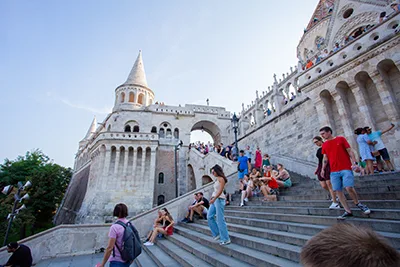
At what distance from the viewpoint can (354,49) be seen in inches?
302

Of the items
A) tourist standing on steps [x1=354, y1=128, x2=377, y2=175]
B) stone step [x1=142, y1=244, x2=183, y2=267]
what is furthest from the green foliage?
tourist standing on steps [x1=354, y1=128, x2=377, y2=175]

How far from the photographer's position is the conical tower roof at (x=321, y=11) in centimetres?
1528

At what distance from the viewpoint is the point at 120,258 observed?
2.78 m

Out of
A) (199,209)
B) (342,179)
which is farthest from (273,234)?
(199,209)

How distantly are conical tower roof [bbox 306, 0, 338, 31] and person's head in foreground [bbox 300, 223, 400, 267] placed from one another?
19.2m

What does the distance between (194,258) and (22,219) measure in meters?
17.3

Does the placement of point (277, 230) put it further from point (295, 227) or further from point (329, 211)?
point (329, 211)

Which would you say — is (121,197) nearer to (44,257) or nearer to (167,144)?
(167,144)

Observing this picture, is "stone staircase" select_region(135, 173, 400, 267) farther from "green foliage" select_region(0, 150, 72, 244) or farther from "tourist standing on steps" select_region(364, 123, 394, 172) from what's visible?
"green foliage" select_region(0, 150, 72, 244)

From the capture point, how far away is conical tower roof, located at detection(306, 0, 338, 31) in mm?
A: 15282

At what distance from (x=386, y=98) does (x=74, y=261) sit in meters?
10.9

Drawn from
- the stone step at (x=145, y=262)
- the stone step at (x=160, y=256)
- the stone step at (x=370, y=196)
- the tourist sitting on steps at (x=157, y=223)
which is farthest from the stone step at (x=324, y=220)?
the stone step at (x=145, y=262)

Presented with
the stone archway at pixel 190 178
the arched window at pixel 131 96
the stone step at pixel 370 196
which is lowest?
the stone step at pixel 370 196

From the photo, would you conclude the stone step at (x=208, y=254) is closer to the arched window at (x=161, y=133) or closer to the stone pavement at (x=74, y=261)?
the stone pavement at (x=74, y=261)
